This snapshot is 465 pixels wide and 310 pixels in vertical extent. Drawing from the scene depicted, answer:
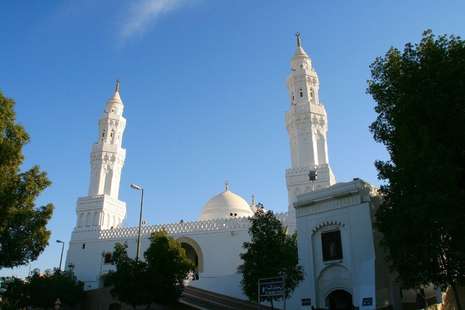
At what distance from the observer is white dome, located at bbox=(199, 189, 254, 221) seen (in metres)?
42.6

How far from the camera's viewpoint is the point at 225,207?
4294 centimetres

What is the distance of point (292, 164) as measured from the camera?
39812 millimetres

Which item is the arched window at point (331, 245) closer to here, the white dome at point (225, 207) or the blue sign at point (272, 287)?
the blue sign at point (272, 287)

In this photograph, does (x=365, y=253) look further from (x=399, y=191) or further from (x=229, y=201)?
(x=229, y=201)

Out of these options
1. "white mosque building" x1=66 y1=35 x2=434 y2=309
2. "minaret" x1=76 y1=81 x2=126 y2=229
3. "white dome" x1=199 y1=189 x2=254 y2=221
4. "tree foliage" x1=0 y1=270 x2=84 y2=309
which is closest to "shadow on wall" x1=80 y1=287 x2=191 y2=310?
"tree foliage" x1=0 y1=270 x2=84 y2=309

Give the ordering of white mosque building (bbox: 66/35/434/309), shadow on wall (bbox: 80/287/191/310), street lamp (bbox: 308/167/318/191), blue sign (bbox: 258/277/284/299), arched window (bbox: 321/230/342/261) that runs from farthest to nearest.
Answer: street lamp (bbox: 308/167/318/191)
shadow on wall (bbox: 80/287/191/310)
arched window (bbox: 321/230/342/261)
white mosque building (bbox: 66/35/434/309)
blue sign (bbox: 258/277/284/299)

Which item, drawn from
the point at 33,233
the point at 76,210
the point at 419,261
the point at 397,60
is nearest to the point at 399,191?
the point at 419,261

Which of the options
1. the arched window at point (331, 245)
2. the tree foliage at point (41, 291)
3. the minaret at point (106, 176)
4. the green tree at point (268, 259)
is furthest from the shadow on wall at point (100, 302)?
the arched window at point (331, 245)

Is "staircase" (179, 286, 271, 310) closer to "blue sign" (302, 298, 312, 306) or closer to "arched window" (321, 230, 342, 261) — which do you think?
"blue sign" (302, 298, 312, 306)

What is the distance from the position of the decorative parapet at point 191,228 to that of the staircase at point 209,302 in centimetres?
713

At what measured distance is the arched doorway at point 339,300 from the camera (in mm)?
20391

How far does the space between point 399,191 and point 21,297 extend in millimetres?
27460

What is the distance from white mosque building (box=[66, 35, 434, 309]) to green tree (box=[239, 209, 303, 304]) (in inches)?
59.5

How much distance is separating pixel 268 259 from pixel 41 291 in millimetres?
18993
